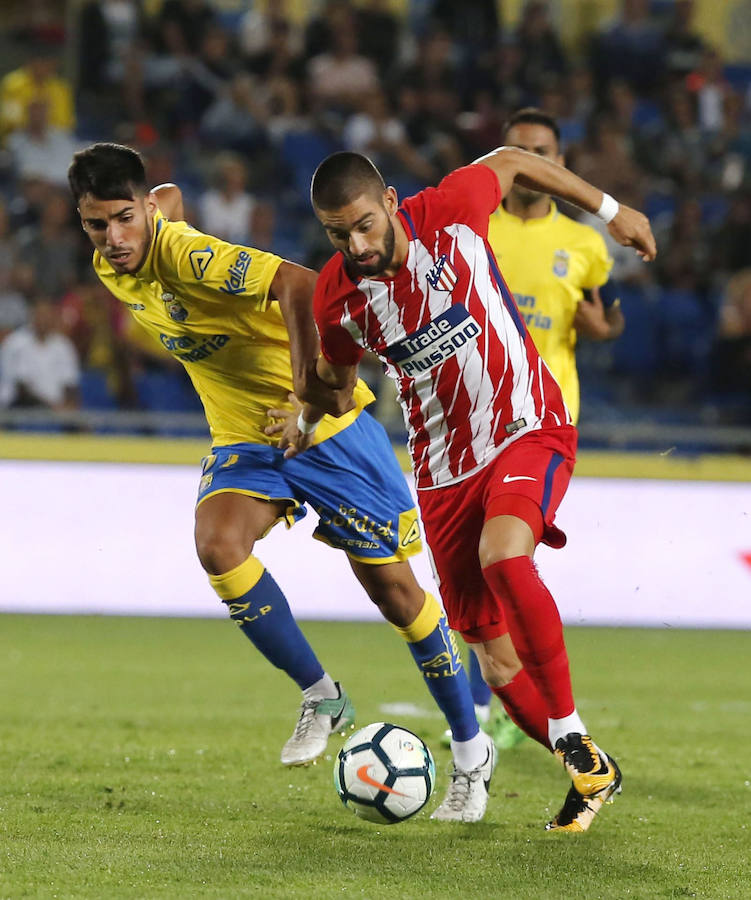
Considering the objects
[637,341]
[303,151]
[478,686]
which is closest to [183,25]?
[303,151]

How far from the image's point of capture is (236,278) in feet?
16.5

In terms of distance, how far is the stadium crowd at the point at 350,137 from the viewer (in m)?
12.1

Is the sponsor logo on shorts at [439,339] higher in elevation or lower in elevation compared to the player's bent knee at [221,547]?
higher

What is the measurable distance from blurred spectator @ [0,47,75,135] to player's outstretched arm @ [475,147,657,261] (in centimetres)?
1021

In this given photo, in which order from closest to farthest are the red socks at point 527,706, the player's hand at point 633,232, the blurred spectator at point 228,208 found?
the red socks at point 527,706 → the player's hand at point 633,232 → the blurred spectator at point 228,208

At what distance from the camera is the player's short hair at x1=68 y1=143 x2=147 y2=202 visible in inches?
192

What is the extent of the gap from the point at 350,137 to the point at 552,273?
843 cm

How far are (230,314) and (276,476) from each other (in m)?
0.64

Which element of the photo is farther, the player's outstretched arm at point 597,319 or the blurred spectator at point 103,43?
the blurred spectator at point 103,43

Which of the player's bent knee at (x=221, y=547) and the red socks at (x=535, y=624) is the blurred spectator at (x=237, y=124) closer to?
the player's bent knee at (x=221, y=547)

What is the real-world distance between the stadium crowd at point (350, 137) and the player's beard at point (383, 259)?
24.6ft

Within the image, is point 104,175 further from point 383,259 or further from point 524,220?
point 524,220

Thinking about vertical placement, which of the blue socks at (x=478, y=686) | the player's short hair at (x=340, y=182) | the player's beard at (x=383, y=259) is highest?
the player's short hair at (x=340, y=182)

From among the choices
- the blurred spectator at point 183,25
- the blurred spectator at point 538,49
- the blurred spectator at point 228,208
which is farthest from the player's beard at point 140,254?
the blurred spectator at point 538,49
